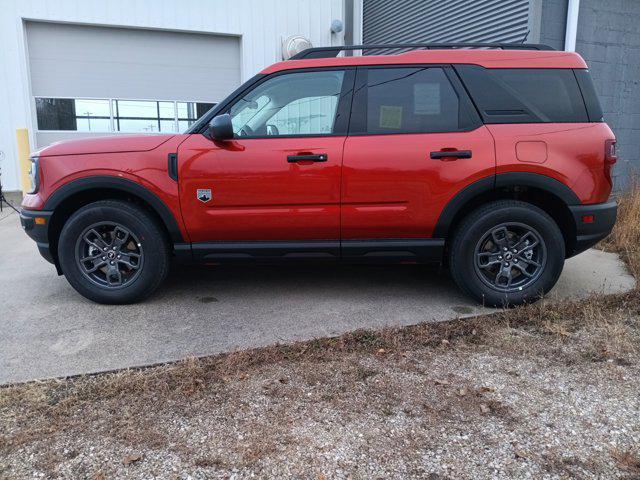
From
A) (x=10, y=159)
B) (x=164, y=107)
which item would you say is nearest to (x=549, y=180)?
(x=164, y=107)

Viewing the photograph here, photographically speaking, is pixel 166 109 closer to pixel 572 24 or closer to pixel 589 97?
pixel 572 24

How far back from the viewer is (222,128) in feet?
12.4

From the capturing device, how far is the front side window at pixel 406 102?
3.99 metres

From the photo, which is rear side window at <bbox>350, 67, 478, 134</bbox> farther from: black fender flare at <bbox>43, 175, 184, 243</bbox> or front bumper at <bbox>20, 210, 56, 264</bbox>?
front bumper at <bbox>20, 210, 56, 264</bbox>

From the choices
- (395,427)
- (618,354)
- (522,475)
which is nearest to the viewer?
(522,475)

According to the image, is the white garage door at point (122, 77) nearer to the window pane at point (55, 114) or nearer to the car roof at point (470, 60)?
the window pane at point (55, 114)

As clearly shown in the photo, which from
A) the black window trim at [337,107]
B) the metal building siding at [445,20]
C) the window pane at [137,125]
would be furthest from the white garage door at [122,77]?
the black window trim at [337,107]

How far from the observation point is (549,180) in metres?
3.90

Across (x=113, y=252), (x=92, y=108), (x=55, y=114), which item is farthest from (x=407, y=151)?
(x=55, y=114)

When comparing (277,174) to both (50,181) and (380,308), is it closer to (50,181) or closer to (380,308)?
(380,308)

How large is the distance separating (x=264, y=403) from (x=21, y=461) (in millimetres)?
1129

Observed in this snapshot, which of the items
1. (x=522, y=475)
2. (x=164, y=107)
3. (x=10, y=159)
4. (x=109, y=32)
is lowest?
(x=522, y=475)

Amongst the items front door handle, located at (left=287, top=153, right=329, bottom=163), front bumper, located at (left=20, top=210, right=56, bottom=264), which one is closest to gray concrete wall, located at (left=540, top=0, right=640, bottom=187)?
front door handle, located at (left=287, top=153, right=329, bottom=163)

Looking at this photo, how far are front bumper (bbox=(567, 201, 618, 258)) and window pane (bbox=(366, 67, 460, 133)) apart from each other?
3.79ft
